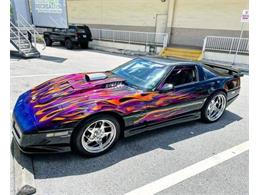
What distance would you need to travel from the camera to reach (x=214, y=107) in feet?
14.0

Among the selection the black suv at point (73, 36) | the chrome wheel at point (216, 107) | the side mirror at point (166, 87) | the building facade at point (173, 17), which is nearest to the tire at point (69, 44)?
the black suv at point (73, 36)

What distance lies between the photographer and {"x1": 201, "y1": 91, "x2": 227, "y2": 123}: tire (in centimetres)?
411

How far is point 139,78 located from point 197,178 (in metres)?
1.80

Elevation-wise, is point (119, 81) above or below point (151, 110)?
above

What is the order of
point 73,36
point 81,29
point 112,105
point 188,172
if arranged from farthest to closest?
point 81,29
point 73,36
point 112,105
point 188,172

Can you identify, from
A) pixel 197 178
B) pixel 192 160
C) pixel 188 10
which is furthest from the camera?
pixel 188 10

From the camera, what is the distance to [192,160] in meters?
3.02

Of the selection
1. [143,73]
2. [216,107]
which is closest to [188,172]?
[143,73]

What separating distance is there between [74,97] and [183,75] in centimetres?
205

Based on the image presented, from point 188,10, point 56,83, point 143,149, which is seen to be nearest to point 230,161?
point 143,149

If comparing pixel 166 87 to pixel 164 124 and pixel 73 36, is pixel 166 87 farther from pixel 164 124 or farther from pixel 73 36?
pixel 73 36

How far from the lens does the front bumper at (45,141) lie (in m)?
2.51

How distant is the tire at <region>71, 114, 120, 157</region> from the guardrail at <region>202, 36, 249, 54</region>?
11.2 metres

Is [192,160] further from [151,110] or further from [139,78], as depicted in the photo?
[139,78]
